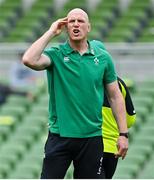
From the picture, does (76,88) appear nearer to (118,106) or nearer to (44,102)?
(118,106)

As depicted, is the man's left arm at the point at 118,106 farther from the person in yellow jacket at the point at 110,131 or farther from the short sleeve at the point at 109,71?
the person in yellow jacket at the point at 110,131

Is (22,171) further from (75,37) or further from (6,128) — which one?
(75,37)

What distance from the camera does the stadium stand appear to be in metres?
13.0

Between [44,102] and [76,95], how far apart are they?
8.68 m

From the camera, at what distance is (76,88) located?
696cm

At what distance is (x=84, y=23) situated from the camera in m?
6.91

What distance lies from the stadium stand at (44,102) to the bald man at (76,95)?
196 inches

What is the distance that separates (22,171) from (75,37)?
601cm

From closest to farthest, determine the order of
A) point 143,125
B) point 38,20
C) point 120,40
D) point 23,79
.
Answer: point 143,125
point 23,79
point 120,40
point 38,20

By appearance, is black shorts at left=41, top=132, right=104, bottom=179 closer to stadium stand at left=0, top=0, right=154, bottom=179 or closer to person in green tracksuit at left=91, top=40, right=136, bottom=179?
person in green tracksuit at left=91, top=40, right=136, bottom=179

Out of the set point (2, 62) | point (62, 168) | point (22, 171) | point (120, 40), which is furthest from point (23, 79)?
point (62, 168)

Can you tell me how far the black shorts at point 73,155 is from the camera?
23.2 feet

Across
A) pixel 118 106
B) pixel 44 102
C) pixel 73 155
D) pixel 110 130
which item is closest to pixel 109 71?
pixel 118 106

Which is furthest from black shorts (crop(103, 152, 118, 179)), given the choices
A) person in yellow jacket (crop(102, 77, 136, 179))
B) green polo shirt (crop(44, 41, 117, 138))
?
green polo shirt (crop(44, 41, 117, 138))
